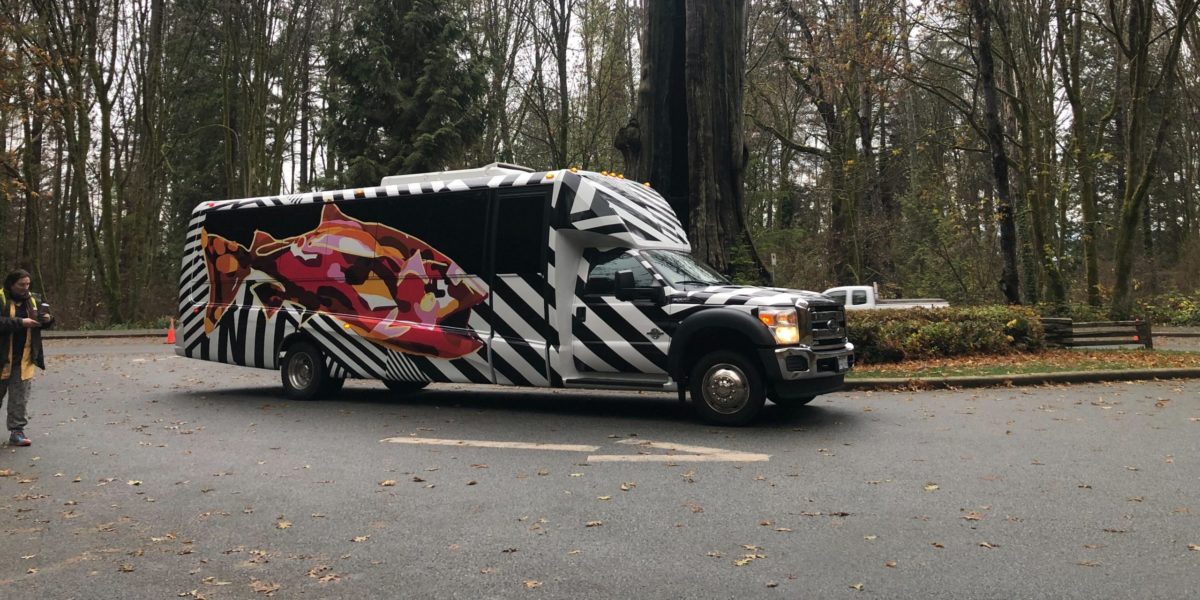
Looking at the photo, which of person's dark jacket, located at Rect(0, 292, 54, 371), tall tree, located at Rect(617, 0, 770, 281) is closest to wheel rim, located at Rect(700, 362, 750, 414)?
person's dark jacket, located at Rect(0, 292, 54, 371)

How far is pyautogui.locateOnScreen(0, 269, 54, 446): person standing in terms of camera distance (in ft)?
27.0

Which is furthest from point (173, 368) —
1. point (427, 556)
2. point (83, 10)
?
point (83, 10)

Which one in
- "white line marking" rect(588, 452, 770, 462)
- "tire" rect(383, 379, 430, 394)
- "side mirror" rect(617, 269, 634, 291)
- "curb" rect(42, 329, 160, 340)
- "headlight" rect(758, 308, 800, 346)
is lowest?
"white line marking" rect(588, 452, 770, 462)

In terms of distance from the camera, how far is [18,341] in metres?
8.43

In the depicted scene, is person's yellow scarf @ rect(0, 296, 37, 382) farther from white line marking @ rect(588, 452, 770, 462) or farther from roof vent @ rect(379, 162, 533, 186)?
white line marking @ rect(588, 452, 770, 462)

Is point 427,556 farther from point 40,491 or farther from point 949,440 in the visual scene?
point 949,440

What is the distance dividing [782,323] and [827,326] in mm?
759

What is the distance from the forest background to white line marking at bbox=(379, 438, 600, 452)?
16.2 m

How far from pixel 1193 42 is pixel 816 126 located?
13.3m

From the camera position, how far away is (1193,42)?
2706 centimetres

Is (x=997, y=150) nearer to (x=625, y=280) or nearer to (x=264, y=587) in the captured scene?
(x=625, y=280)

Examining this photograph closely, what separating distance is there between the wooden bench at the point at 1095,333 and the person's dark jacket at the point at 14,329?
1528 cm

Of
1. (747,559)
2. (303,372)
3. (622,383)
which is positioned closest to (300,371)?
(303,372)

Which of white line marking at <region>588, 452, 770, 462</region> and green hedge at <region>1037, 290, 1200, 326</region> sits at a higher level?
green hedge at <region>1037, 290, 1200, 326</region>
